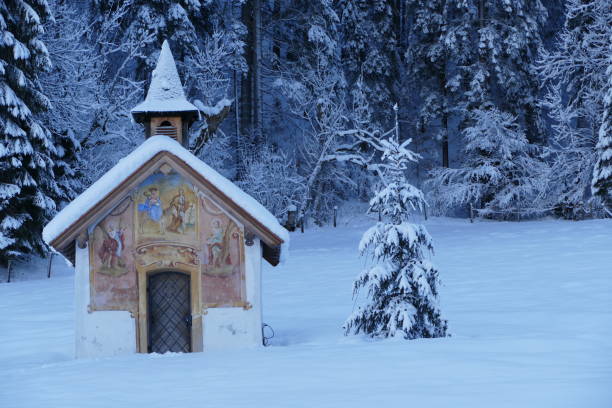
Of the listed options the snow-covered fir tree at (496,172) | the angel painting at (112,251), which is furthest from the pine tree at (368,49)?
the angel painting at (112,251)

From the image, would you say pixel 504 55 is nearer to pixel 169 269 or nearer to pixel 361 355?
pixel 169 269

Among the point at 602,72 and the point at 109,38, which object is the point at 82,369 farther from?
the point at 602,72

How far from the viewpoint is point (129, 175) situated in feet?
43.0

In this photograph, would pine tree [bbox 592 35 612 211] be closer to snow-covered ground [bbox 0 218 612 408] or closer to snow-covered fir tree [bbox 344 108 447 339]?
snow-covered ground [bbox 0 218 612 408]

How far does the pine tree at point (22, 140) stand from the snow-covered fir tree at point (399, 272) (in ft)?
44.6

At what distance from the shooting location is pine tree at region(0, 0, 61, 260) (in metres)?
22.4

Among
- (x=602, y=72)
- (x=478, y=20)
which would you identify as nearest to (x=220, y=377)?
(x=602, y=72)

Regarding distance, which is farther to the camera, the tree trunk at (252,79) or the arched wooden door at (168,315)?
the tree trunk at (252,79)

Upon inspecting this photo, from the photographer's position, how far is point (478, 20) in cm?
3809

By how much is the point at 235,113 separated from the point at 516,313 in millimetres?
28065

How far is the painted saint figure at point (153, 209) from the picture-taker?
13.7 meters

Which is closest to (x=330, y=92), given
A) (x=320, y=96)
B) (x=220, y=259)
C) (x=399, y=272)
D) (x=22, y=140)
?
(x=320, y=96)

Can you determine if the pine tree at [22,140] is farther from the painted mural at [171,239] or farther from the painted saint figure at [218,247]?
the painted saint figure at [218,247]

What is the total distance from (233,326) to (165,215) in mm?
2459
